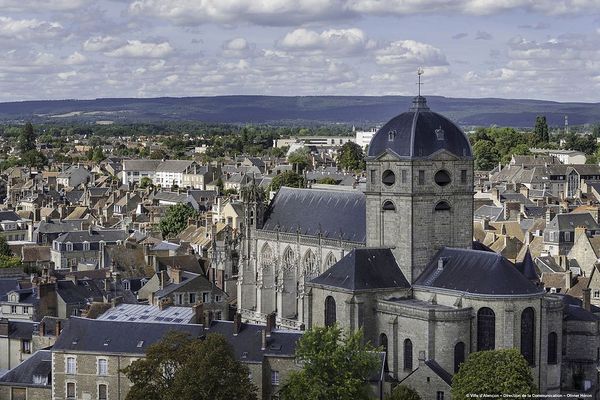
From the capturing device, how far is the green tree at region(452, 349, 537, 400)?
55969mm

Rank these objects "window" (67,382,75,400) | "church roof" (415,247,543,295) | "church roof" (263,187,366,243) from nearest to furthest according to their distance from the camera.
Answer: "church roof" (415,247,543,295)
"window" (67,382,75,400)
"church roof" (263,187,366,243)

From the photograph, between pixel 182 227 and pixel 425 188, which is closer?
pixel 425 188

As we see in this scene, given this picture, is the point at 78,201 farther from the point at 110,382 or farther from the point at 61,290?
the point at 110,382

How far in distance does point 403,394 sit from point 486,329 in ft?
23.1

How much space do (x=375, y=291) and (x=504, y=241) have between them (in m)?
44.1


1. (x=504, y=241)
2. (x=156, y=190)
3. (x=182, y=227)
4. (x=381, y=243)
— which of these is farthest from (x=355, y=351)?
(x=156, y=190)

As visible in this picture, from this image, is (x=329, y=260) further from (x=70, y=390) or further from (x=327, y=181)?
(x=327, y=181)

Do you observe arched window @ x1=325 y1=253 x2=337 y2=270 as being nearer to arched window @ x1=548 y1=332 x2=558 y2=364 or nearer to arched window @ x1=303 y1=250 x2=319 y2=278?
arched window @ x1=303 y1=250 x2=319 y2=278

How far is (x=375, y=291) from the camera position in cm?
6581

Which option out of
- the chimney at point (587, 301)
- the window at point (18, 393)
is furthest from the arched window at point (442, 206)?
the window at point (18, 393)

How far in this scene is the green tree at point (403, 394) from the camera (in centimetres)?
5747

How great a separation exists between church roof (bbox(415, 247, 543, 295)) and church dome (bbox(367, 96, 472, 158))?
6024 mm

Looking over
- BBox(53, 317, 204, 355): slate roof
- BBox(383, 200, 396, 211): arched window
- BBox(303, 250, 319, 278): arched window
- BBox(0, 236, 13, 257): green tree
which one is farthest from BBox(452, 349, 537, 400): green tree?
BBox(0, 236, 13, 257): green tree

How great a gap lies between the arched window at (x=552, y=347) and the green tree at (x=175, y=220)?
74.4 meters
